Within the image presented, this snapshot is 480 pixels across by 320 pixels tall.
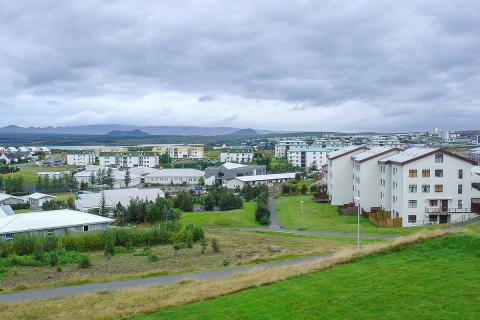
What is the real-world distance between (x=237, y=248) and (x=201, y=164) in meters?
84.9

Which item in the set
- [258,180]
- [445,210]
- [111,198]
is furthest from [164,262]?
[258,180]

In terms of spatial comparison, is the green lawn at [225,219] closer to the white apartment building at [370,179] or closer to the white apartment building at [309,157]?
the white apartment building at [370,179]

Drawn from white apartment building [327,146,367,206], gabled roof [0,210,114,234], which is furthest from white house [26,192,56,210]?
white apartment building [327,146,367,206]

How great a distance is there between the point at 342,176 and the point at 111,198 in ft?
83.5

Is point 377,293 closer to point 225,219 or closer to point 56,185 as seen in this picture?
point 225,219

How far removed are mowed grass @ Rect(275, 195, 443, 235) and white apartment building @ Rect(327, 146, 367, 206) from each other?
4.71ft

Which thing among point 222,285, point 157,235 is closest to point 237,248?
point 157,235

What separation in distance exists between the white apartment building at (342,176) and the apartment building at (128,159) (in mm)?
85372

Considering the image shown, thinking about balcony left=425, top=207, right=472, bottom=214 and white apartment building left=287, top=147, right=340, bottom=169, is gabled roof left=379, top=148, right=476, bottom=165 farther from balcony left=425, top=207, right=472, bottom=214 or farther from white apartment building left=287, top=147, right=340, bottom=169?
white apartment building left=287, top=147, right=340, bottom=169

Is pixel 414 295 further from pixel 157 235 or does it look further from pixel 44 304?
pixel 157 235

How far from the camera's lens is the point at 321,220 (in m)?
41.3

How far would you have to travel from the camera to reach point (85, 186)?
80125mm

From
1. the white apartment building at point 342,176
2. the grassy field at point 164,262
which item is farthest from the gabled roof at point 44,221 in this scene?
the white apartment building at point 342,176

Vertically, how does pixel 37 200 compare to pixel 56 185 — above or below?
below
